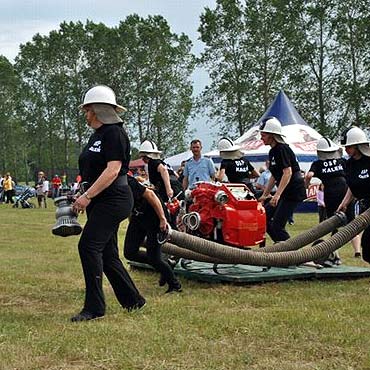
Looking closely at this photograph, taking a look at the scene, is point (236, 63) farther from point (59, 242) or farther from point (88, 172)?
point (88, 172)

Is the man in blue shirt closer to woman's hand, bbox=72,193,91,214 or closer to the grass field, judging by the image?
the grass field

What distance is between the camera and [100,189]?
5.35m

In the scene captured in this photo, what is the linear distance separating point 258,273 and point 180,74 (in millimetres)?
43413

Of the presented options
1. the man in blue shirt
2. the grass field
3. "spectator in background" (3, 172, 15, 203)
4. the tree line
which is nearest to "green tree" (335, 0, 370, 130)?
the tree line

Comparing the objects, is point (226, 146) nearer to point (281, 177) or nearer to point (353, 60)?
point (281, 177)

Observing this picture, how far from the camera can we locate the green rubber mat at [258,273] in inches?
295

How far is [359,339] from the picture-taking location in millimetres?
4812

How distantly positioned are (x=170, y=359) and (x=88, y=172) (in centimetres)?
188

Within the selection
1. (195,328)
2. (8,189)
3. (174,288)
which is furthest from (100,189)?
(8,189)

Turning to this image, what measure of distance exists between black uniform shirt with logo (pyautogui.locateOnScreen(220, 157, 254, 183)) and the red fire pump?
204 cm

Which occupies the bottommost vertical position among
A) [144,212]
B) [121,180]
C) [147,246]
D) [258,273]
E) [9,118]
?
[258,273]

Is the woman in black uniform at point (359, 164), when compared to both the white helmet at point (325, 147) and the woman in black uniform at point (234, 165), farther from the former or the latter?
the woman in black uniform at point (234, 165)

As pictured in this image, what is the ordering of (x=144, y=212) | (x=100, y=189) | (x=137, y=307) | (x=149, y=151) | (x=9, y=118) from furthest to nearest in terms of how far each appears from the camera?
(x=9, y=118), (x=149, y=151), (x=144, y=212), (x=137, y=307), (x=100, y=189)

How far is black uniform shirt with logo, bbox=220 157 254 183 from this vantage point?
1003 centimetres
